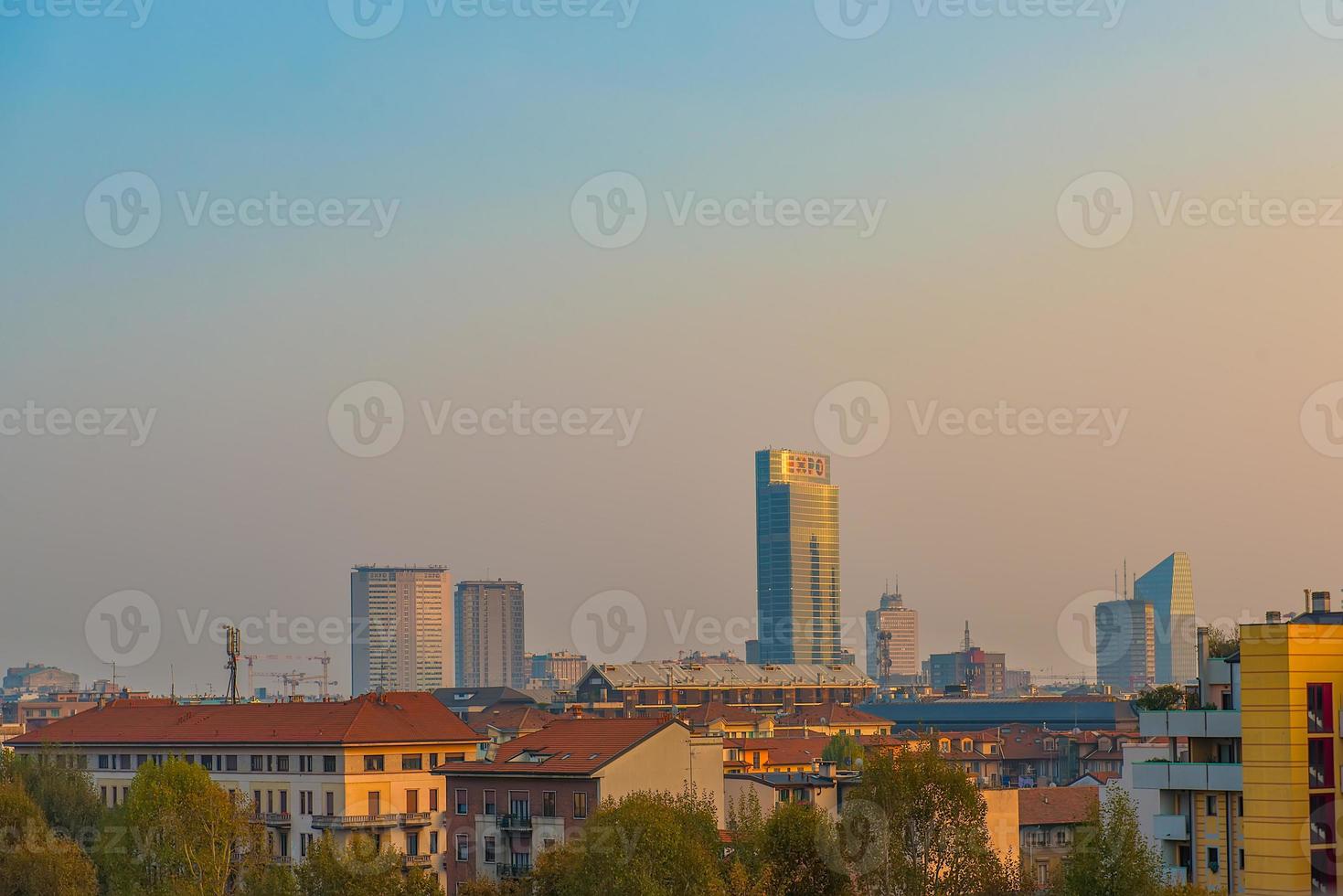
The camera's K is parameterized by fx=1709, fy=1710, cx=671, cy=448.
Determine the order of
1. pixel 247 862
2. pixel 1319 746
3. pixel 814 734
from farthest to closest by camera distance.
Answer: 1. pixel 814 734
2. pixel 247 862
3. pixel 1319 746

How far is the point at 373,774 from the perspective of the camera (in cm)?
7375

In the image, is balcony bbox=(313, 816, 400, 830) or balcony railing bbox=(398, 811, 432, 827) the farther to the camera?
balcony railing bbox=(398, 811, 432, 827)

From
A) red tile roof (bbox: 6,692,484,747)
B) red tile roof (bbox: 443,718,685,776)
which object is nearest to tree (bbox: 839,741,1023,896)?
red tile roof (bbox: 443,718,685,776)

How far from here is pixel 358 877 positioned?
1994 inches

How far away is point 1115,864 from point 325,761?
1612 inches

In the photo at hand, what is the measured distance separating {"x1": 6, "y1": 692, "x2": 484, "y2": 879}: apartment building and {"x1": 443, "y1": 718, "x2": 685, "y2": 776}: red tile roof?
225 inches

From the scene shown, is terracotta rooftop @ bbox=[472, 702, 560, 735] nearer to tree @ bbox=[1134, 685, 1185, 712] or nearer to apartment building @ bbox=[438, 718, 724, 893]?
apartment building @ bbox=[438, 718, 724, 893]

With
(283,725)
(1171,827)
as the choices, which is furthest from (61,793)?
(1171,827)

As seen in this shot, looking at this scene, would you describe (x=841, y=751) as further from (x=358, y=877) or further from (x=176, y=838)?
(x=358, y=877)

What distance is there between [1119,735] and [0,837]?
3108 inches

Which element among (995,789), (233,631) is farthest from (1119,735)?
(233,631)

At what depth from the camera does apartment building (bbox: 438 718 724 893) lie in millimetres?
63375

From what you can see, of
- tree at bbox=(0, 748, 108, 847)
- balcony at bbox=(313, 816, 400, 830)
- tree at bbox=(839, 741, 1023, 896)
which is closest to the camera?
tree at bbox=(839, 741, 1023, 896)

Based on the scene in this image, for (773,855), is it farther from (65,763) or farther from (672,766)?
(65,763)
